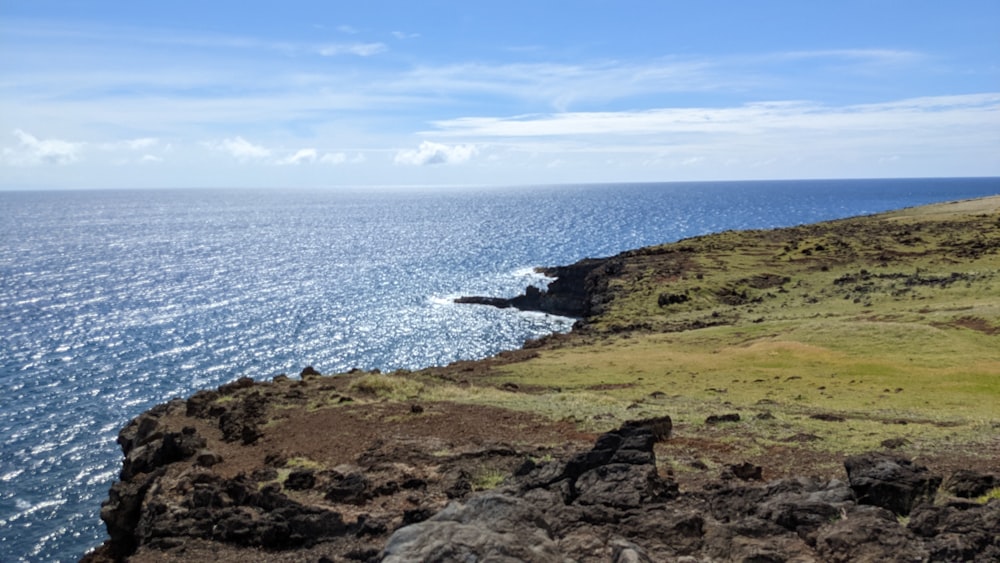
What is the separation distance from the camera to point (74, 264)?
162 meters

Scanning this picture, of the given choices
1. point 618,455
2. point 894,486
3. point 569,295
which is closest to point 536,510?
point 618,455

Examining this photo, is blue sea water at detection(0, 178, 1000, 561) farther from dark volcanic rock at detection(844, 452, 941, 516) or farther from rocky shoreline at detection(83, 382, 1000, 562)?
dark volcanic rock at detection(844, 452, 941, 516)

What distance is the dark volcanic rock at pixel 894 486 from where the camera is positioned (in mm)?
18234

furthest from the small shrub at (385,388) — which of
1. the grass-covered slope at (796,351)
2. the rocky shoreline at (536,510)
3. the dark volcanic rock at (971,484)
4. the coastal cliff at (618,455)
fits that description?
the dark volcanic rock at (971,484)

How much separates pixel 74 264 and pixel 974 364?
546 feet

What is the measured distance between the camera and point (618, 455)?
21.4 metres

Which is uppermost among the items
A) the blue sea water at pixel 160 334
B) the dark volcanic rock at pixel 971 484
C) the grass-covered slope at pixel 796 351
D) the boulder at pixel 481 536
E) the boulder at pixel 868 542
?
the boulder at pixel 481 536

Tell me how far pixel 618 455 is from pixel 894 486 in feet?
22.5

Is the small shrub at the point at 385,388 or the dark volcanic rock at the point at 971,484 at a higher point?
the dark volcanic rock at the point at 971,484

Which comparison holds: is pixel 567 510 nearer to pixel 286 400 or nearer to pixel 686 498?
pixel 686 498

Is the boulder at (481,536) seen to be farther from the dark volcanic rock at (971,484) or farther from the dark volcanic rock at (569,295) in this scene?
the dark volcanic rock at (569,295)

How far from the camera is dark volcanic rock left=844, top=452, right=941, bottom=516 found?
1823 cm

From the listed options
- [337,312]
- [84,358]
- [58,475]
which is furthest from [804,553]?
[337,312]

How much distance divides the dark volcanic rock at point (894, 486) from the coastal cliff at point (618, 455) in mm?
46
